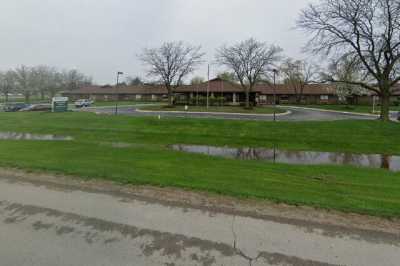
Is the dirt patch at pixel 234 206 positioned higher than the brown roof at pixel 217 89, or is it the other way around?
the brown roof at pixel 217 89

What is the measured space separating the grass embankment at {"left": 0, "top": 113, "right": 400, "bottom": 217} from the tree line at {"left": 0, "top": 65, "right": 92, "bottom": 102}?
67765mm

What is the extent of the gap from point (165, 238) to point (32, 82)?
276ft

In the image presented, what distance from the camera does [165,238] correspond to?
3.53m

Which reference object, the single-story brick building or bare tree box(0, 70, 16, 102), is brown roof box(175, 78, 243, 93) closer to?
the single-story brick building

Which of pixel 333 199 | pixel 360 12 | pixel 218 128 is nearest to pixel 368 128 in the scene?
pixel 360 12

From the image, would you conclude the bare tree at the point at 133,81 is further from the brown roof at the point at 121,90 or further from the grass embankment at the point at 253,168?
the grass embankment at the point at 253,168

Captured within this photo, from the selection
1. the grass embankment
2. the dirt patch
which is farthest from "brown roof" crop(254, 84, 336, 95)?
the dirt patch

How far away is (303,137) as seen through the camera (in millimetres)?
15336

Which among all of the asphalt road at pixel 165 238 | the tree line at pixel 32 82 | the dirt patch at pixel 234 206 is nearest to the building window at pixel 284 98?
the dirt patch at pixel 234 206

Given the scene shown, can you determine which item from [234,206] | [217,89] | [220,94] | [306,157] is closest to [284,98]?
[220,94]

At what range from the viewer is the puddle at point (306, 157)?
10.3m

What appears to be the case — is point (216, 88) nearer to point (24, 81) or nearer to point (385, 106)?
point (385, 106)

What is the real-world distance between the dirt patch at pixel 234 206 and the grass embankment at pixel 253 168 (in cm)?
28

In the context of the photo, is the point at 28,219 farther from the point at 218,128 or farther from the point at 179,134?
the point at 218,128
